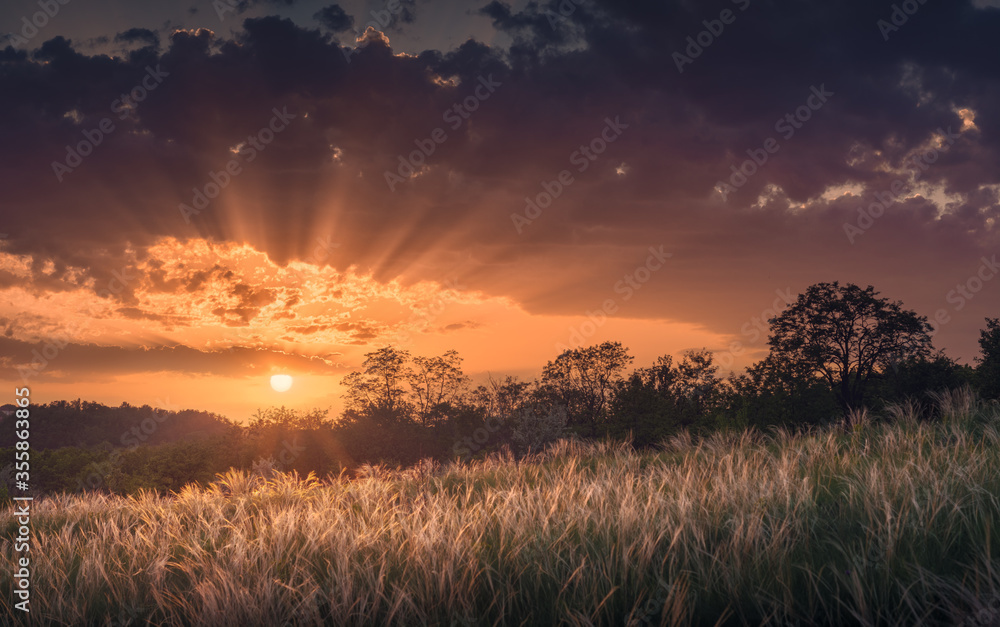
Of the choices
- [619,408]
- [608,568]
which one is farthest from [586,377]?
[608,568]

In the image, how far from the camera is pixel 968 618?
287cm

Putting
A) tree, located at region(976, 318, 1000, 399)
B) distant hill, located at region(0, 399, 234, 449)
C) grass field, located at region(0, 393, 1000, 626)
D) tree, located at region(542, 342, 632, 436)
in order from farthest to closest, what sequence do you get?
distant hill, located at region(0, 399, 234, 449) < tree, located at region(542, 342, 632, 436) < tree, located at region(976, 318, 1000, 399) < grass field, located at region(0, 393, 1000, 626)

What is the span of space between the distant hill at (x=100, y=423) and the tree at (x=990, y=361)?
9103 centimetres

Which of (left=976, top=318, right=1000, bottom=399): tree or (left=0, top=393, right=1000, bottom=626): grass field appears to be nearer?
(left=0, top=393, right=1000, bottom=626): grass field

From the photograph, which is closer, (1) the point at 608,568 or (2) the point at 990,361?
(1) the point at 608,568

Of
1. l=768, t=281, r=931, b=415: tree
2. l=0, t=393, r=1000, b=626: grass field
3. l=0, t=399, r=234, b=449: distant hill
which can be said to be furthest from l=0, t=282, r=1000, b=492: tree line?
l=0, t=399, r=234, b=449: distant hill

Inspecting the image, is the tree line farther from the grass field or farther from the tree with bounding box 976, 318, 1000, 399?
the grass field

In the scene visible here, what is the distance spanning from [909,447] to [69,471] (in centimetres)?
5866

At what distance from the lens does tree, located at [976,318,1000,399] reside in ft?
96.0

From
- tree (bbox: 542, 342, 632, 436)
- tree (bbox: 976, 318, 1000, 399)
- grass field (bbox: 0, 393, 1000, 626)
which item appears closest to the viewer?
grass field (bbox: 0, 393, 1000, 626)

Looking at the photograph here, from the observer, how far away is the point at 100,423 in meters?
108

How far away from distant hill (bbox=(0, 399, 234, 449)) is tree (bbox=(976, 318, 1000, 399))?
91.0m

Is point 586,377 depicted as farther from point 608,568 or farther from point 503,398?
point 608,568

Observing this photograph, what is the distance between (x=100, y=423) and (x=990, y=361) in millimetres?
129759
